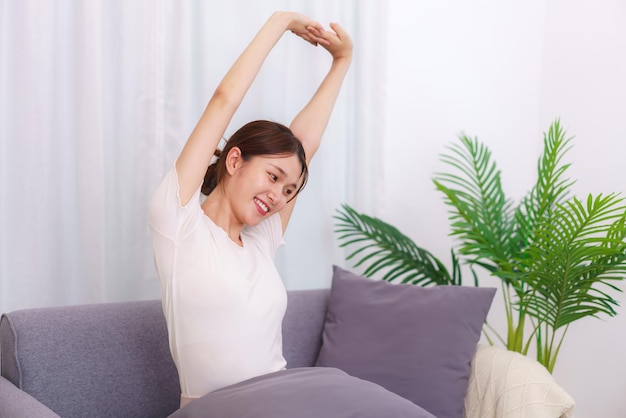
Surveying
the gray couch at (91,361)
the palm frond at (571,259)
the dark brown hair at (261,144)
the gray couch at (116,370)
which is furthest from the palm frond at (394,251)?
the gray couch at (91,361)

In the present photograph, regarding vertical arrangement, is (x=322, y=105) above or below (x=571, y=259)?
above

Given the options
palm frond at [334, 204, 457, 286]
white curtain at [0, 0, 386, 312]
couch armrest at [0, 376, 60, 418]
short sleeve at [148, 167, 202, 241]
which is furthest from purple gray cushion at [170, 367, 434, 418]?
palm frond at [334, 204, 457, 286]

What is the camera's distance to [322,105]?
232cm

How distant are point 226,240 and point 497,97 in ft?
6.37

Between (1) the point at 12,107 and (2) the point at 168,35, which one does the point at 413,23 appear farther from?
(1) the point at 12,107

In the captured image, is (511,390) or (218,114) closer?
(218,114)

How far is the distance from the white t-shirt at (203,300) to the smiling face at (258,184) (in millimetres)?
94

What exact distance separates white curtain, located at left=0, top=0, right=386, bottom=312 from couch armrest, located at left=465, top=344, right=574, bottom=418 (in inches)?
38.2

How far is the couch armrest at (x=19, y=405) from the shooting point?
157 cm

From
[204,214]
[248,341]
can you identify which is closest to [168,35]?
[204,214]

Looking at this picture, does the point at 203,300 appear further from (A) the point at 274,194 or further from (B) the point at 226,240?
(A) the point at 274,194

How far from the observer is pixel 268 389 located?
5.14ft

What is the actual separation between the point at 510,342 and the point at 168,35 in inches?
66.2

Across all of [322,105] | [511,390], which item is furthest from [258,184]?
[511,390]
